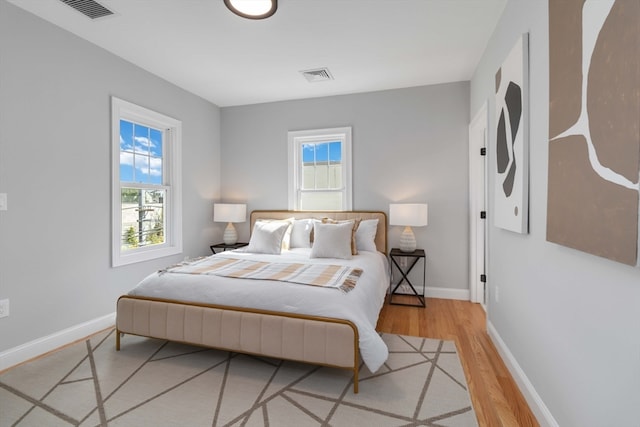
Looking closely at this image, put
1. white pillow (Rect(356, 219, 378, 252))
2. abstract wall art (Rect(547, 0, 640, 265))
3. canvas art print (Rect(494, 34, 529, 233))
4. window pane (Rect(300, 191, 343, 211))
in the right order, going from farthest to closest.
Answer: window pane (Rect(300, 191, 343, 211)) → white pillow (Rect(356, 219, 378, 252)) → canvas art print (Rect(494, 34, 529, 233)) → abstract wall art (Rect(547, 0, 640, 265))

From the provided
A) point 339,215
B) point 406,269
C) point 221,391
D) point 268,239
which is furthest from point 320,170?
point 221,391

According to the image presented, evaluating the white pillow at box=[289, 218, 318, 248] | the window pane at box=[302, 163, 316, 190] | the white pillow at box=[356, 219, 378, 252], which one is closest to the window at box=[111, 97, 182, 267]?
the white pillow at box=[289, 218, 318, 248]

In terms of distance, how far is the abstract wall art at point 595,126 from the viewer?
950 millimetres

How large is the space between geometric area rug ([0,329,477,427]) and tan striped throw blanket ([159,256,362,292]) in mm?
620

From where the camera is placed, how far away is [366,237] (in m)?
3.68

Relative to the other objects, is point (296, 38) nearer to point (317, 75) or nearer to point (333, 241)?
point (317, 75)

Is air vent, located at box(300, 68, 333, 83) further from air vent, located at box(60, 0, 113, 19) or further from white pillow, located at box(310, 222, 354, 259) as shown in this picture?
air vent, located at box(60, 0, 113, 19)

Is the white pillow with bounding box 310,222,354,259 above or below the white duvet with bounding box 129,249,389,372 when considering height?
above

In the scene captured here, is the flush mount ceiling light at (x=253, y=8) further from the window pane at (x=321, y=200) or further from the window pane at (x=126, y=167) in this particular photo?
the window pane at (x=321, y=200)

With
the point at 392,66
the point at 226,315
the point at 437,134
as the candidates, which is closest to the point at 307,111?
the point at 392,66

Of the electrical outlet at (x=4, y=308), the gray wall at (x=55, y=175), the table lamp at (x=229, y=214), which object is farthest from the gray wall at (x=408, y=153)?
the electrical outlet at (x=4, y=308)

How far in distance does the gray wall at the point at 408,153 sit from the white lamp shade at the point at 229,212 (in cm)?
47

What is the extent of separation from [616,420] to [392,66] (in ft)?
10.6

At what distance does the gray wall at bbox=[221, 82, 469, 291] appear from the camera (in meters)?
3.76
